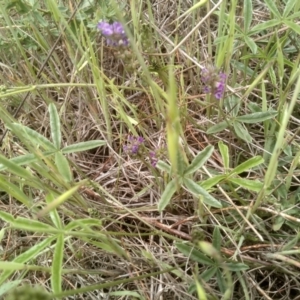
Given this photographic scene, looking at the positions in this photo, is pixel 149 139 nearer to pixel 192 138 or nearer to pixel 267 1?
pixel 192 138

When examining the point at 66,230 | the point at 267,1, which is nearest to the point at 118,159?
the point at 66,230

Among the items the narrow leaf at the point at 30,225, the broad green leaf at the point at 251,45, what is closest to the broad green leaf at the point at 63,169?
the narrow leaf at the point at 30,225

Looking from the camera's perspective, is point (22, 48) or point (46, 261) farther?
point (22, 48)

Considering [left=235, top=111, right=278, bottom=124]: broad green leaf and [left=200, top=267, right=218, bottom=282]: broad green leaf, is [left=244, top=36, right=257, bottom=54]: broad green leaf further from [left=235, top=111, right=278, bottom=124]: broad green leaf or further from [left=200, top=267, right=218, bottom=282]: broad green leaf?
[left=200, top=267, right=218, bottom=282]: broad green leaf

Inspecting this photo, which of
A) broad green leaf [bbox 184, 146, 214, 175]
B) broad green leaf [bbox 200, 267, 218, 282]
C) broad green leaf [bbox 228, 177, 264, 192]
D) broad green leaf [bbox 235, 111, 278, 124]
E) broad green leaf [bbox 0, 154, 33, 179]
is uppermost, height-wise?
broad green leaf [bbox 0, 154, 33, 179]

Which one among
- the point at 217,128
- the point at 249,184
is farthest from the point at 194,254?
the point at 217,128

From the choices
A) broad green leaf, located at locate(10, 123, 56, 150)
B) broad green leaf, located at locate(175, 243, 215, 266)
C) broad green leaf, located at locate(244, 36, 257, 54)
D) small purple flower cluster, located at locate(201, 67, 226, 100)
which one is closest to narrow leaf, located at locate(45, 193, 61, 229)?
broad green leaf, located at locate(10, 123, 56, 150)

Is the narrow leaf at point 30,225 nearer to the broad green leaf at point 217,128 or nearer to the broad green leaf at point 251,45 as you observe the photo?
the broad green leaf at point 217,128

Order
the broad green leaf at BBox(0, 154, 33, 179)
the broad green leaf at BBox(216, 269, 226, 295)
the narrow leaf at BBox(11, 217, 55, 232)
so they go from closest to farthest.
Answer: the broad green leaf at BBox(0, 154, 33, 179), the narrow leaf at BBox(11, 217, 55, 232), the broad green leaf at BBox(216, 269, 226, 295)
